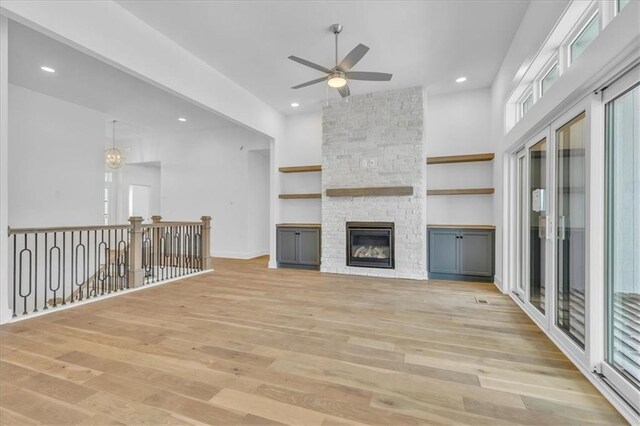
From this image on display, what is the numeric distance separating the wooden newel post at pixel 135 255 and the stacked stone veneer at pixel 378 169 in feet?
10.4

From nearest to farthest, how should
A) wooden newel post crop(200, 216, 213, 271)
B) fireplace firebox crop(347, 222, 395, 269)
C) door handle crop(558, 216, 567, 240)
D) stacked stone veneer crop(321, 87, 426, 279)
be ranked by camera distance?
door handle crop(558, 216, 567, 240)
stacked stone veneer crop(321, 87, 426, 279)
fireplace firebox crop(347, 222, 395, 269)
wooden newel post crop(200, 216, 213, 271)

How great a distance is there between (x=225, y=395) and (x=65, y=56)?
191 inches

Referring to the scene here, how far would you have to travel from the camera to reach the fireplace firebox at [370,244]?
5.35 m

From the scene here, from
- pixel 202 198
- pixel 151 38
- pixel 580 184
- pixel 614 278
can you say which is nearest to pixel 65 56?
pixel 151 38

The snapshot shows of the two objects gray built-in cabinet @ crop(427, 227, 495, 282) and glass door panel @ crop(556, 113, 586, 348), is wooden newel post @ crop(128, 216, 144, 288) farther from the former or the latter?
glass door panel @ crop(556, 113, 586, 348)

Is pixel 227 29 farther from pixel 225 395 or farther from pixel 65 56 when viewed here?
pixel 225 395

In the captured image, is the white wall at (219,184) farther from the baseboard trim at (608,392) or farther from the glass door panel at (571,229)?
the baseboard trim at (608,392)

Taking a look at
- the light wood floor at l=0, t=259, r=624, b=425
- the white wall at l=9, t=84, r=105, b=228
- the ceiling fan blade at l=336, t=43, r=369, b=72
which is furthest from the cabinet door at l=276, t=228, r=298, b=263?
the white wall at l=9, t=84, r=105, b=228

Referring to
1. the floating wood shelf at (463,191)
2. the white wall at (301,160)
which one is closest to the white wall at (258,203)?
the white wall at (301,160)

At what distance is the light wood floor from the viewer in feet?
5.39

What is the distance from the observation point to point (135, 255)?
4578mm

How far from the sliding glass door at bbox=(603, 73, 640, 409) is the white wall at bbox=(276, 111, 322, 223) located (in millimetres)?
4913

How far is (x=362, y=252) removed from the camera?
5.63 meters

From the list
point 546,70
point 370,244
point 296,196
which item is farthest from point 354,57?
point 296,196
